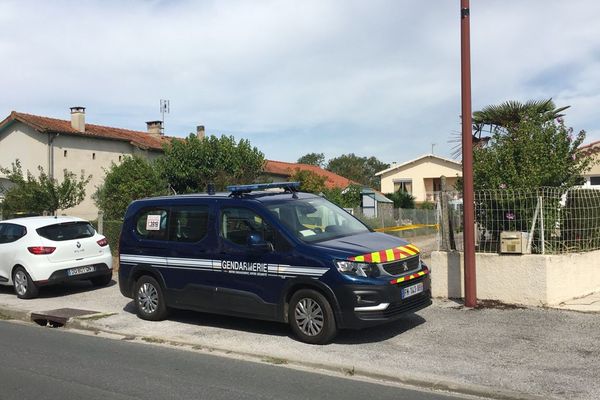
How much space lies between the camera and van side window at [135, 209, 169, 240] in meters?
8.88

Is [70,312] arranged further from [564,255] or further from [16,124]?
[16,124]

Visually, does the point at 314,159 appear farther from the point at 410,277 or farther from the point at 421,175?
the point at 410,277

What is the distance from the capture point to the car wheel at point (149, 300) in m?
8.83

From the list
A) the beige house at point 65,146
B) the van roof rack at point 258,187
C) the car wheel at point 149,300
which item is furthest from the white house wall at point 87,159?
the van roof rack at point 258,187

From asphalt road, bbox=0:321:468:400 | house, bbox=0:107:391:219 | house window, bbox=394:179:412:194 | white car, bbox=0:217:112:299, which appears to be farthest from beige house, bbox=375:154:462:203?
asphalt road, bbox=0:321:468:400

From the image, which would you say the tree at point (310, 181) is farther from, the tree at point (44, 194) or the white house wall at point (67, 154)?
A: the tree at point (44, 194)

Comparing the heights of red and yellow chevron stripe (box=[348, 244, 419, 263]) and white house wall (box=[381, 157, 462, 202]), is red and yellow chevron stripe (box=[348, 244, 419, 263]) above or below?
below

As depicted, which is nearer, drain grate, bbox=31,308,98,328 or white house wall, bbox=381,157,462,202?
drain grate, bbox=31,308,98,328

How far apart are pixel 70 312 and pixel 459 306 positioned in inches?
257

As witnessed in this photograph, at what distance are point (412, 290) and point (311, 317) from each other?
4.38ft

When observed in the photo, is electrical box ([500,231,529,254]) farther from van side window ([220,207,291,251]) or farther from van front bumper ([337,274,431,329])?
van side window ([220,207,291,251])

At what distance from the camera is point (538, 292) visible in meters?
8.39

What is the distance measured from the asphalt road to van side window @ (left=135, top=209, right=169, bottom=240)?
1.86 metres

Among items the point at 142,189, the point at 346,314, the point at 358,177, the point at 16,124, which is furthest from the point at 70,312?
the point at 358,177
